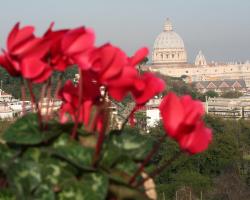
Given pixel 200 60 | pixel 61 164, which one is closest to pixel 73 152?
pixel 61 164

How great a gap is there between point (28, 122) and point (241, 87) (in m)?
78.0


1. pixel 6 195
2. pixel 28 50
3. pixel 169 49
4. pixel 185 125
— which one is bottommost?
pixel 6 195

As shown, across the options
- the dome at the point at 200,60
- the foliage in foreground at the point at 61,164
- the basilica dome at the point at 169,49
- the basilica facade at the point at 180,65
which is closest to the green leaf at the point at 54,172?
the foliage in foreground at the point at 61,164

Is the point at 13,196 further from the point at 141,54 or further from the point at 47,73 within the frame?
the point at 141,54

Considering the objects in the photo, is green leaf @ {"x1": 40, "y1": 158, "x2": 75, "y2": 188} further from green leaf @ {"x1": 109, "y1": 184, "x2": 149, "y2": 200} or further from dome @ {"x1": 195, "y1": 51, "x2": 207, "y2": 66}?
dome @ {"x1": 195, "y1": 51, "x2": 207, "y2": 66}

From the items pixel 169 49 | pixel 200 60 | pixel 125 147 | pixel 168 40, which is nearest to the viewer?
pixel 125 147

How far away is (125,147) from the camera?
1.21 meters

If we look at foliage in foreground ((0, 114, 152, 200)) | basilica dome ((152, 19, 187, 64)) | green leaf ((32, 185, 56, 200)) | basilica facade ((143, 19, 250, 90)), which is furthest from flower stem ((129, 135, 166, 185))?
basilica dome ((152, 19, 187, 64))

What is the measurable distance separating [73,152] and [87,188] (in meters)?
0.07

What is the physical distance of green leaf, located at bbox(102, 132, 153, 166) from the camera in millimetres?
1172

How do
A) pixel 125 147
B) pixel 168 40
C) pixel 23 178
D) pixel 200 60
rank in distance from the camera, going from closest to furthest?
pixel 23 178 < pixel 125 147 < pixel 168 40 < pixel 200 60

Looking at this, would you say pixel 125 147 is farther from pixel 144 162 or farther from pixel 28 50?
pixel 28 50

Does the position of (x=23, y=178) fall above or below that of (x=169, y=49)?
below

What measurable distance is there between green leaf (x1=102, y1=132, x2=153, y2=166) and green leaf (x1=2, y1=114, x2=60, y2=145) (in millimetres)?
93
